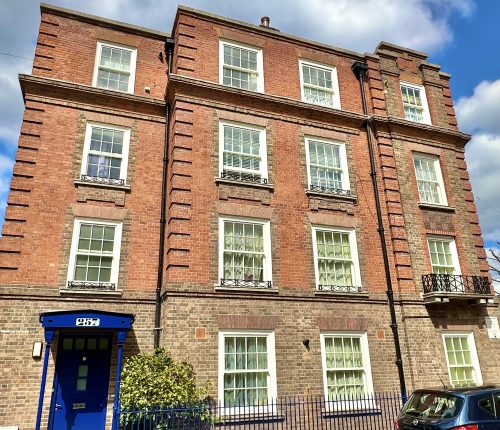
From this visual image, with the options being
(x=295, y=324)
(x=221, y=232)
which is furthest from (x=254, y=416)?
(x=221, y=232)

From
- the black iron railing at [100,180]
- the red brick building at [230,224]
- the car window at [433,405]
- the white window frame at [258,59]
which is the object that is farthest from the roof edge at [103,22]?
the car window at [433,405]

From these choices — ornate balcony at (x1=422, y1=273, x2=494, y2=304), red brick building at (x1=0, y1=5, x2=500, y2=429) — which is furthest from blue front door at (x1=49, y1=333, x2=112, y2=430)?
ornate balcony at (x1=422, y1=273, x2=494, y2=304)

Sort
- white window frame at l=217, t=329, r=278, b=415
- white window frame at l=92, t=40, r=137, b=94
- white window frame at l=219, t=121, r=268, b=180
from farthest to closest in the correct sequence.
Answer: white window frame at l=92, t=40, r=137, b=94, white window frame at l=219, t=121, r=268, b=180, white window frame at l=217, t=329, r=278, b=415

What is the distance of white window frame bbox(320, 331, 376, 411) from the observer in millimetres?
12383

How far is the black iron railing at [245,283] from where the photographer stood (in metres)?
12.7

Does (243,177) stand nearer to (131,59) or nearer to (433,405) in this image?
(131,59)

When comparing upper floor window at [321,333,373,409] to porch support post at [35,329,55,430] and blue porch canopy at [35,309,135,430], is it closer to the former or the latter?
blue porch canopy at [35,309,135,430]

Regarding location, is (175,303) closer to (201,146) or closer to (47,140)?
(201,146)

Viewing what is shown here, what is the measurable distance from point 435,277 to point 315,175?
560cm

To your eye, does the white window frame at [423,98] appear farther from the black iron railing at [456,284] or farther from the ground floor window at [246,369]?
the ground floor window at [246,369]

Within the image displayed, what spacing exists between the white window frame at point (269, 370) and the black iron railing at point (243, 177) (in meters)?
4.92

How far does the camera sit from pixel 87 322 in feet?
35.5

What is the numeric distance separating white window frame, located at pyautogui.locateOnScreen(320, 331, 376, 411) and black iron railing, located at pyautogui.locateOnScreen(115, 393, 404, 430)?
3 cm

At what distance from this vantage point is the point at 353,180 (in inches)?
625
